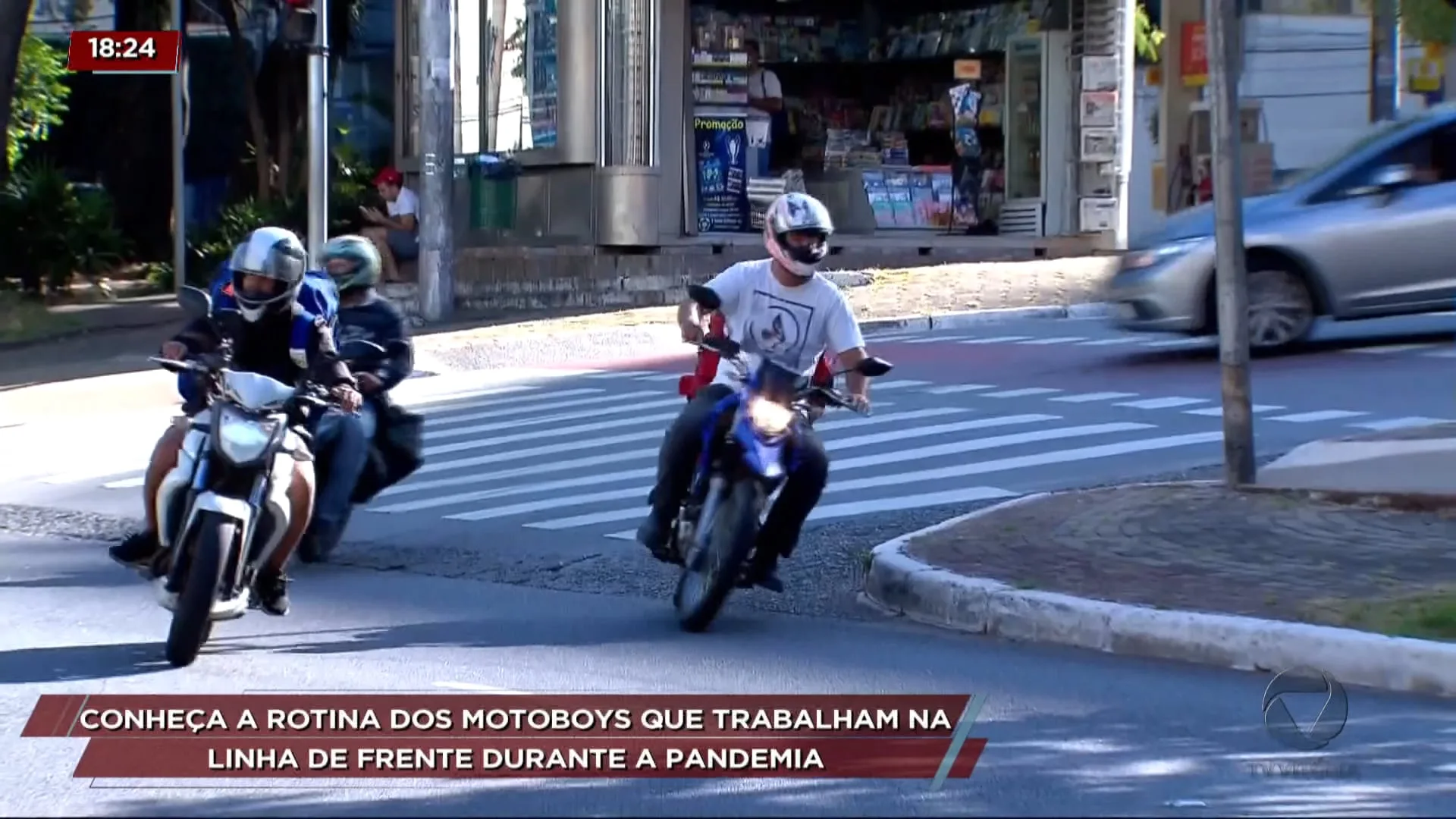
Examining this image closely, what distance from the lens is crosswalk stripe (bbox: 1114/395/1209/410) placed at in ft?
46.4

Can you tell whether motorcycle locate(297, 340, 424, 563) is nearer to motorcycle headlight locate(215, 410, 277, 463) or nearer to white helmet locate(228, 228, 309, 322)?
white helmet locate(228, 228, 309, 322)

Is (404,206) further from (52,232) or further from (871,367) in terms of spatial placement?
(871,367)

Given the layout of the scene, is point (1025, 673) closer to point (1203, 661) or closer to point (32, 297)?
point (1203, 661)

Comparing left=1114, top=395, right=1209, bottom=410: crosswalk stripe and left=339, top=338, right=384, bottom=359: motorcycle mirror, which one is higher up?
left=339, top=338, right=384, bottom=359: motorcycle mirror

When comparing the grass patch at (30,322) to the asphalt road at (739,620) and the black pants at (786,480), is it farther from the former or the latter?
the black pants at (786,480)

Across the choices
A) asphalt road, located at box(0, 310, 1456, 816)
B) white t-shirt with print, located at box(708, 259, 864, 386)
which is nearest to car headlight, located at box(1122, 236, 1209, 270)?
asphalt road, located at box(0, 310, 1456, 816)

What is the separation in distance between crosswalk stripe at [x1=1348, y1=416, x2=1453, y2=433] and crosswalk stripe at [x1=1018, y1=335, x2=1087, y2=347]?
4.99 metres

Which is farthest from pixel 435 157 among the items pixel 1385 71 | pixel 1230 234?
pixel 1385 71

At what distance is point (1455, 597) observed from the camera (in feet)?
25.9

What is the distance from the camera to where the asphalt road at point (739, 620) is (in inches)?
236

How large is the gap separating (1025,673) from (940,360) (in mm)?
9745

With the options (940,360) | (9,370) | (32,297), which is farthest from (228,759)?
(32,297)

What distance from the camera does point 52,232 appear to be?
87.7 feet

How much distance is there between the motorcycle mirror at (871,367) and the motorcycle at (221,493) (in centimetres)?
214
